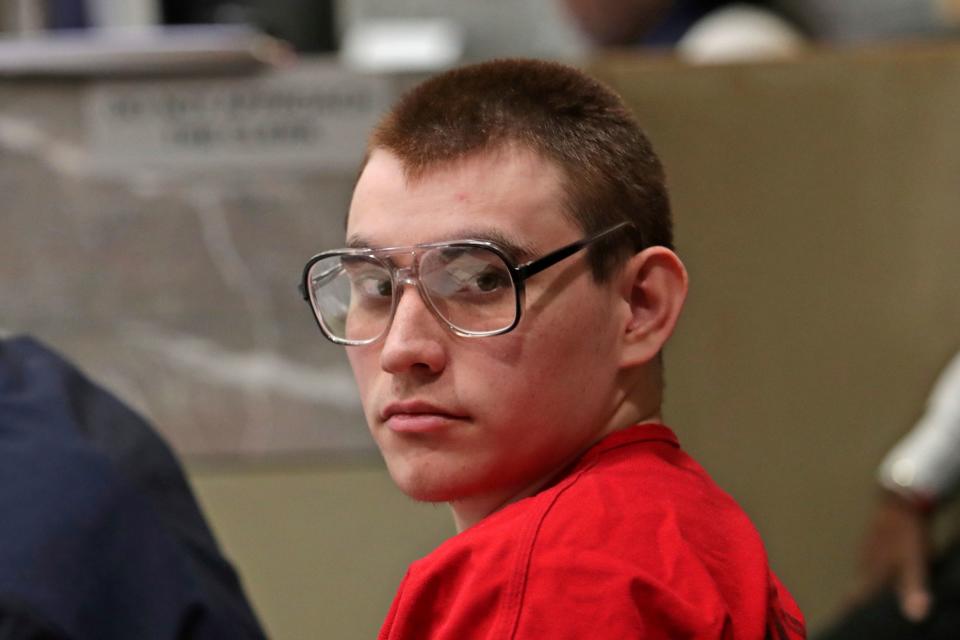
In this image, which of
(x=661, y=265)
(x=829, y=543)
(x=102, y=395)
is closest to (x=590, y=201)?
(x=661, y=265)

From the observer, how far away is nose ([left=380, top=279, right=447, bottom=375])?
687 millimetres

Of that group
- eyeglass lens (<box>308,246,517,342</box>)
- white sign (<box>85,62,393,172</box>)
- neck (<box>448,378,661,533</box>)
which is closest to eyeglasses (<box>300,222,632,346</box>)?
eyeglass lens (<box>308,246,517,342</box>)

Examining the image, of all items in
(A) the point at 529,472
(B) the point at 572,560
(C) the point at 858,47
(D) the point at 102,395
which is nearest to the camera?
(B) the point at 572,560

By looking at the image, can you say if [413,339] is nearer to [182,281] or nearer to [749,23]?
[182,281]

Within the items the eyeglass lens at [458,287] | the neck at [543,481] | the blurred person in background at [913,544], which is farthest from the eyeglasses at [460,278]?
the blurred person in background at [913,544]

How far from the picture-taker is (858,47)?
1.65 meters

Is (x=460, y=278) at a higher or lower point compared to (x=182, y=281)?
higher

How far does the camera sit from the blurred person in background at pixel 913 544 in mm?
1597

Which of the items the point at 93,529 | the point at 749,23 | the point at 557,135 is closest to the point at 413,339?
the point at 557,135

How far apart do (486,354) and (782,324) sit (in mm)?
1072

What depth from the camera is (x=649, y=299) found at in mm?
758

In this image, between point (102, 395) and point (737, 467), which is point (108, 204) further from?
point (737, 467)

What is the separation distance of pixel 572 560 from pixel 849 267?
118cm

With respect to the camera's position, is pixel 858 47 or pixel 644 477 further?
pixel 858 47
